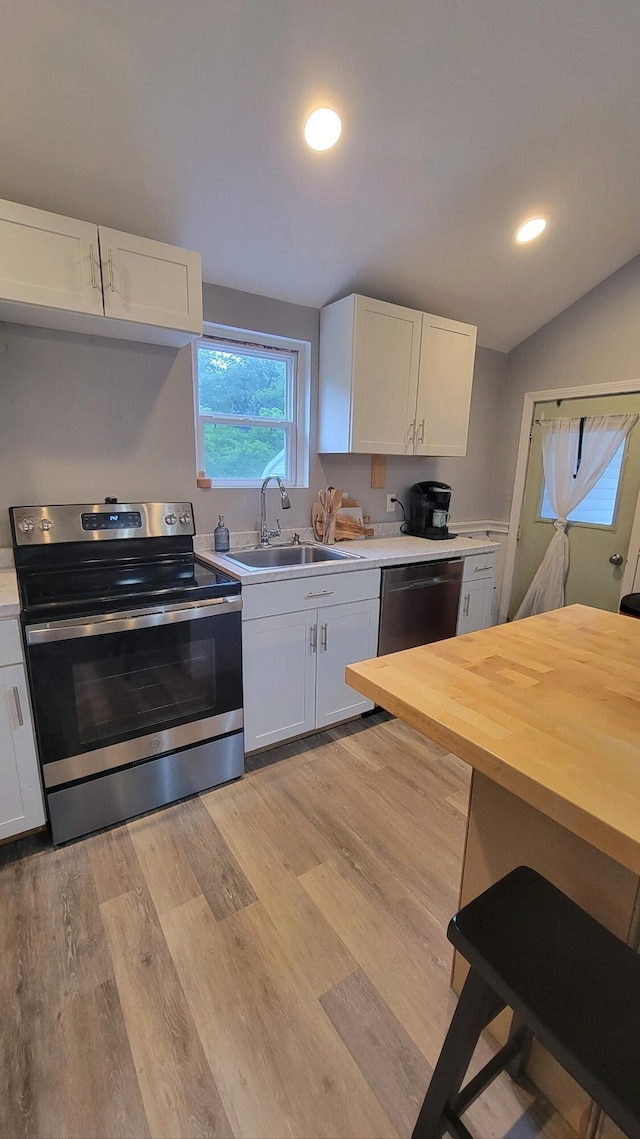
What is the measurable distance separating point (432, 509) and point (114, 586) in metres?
2.15

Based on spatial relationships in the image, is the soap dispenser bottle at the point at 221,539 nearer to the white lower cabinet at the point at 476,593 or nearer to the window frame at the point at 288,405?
the window frame at the point at 288,405

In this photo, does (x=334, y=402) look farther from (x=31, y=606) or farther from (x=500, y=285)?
(x=31, y=606)

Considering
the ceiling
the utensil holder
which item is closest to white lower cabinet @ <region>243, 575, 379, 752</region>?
the utensil holder

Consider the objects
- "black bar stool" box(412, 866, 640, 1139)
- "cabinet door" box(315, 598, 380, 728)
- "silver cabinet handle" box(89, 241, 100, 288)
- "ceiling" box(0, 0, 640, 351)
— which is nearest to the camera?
"black bar stool" box(412, 866, 640, 1139)

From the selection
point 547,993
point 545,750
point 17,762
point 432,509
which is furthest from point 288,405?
point 547,993

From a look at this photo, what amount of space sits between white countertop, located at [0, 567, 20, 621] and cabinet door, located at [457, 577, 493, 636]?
7.56 feet

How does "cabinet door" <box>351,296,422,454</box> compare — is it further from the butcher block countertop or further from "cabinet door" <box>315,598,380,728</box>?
the butcher block countertop

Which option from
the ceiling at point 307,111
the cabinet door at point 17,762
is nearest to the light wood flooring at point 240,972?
the cabinet door at point 17,762

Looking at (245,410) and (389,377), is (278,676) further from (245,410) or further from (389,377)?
(389,377)

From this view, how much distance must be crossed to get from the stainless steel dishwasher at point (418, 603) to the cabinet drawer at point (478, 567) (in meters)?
0.08

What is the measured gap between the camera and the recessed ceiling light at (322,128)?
1.76 m

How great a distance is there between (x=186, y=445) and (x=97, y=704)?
1.33 m

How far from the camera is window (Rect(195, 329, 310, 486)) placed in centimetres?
256

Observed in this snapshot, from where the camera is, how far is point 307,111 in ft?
5.70
